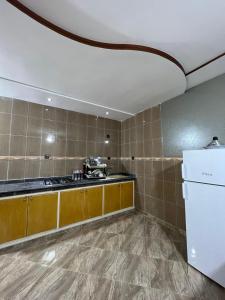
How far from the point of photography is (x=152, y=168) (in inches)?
122

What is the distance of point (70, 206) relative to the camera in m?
2.52

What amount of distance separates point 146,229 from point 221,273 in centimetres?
126

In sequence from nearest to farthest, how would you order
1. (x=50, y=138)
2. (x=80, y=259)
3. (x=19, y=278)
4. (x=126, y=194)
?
(x=19, y=278) < (x=80, y=259) < (x=50, y=138) < (x=126, y=194)

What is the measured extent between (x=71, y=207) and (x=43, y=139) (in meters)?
1.43

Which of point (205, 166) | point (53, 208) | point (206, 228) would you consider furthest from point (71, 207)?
point (205, 166)

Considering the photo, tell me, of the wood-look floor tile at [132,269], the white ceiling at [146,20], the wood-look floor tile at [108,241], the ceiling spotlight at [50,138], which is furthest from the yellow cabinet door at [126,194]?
the white ceiling at [146,20]

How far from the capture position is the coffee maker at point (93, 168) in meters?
3.20

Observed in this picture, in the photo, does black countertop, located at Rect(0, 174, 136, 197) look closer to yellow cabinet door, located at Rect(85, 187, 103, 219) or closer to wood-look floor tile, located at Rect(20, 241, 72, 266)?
yellow cabinet door, located at Rect(85, 187, 103, 219)

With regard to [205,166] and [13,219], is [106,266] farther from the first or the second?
[205,166]

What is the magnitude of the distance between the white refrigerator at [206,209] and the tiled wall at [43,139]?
2.29 m

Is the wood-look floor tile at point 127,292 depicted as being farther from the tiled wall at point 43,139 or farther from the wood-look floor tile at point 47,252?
the tiled wall at point 43,139

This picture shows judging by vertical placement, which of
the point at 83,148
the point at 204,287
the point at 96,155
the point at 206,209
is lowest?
the point at 204,287

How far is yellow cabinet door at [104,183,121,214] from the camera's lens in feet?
9.87

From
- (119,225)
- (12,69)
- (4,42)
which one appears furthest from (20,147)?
(119,225)
